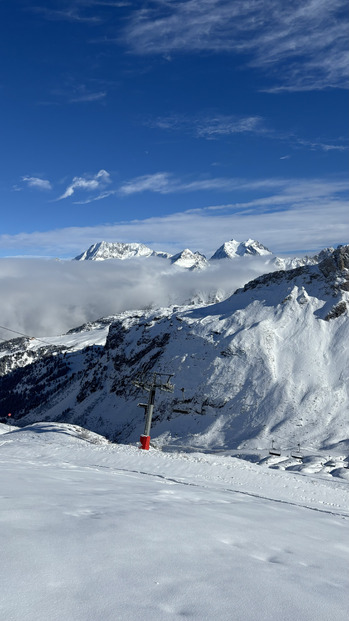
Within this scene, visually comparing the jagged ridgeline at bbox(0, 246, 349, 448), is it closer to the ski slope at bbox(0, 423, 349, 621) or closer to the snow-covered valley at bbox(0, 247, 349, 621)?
the snow-covered valley at bbox(0, 247, 349, 621)

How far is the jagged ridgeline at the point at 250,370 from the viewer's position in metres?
86.4

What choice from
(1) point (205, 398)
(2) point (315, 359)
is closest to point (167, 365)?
(1) point (205, 398)

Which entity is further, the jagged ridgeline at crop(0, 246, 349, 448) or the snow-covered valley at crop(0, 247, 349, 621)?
the jagged ridgeline at crop(0, 246, 349, 448)

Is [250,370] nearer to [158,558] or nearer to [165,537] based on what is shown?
[165,537]

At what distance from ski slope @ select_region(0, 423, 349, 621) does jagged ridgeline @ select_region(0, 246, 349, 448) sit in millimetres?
72630

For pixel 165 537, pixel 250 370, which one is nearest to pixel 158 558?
pixel 165 537

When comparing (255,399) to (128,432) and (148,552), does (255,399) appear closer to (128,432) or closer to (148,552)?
(128,432)

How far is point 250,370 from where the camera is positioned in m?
96.8

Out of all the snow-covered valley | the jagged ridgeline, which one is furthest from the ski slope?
the jagged ridgeline

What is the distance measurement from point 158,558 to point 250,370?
93425 millimetres

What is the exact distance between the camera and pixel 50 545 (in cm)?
555

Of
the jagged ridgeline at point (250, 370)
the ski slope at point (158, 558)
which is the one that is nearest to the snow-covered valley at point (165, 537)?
the ski slope at point (158, 558)

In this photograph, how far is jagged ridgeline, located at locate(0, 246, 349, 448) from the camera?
284ft

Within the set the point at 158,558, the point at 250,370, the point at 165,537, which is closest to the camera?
the point at 158,558
